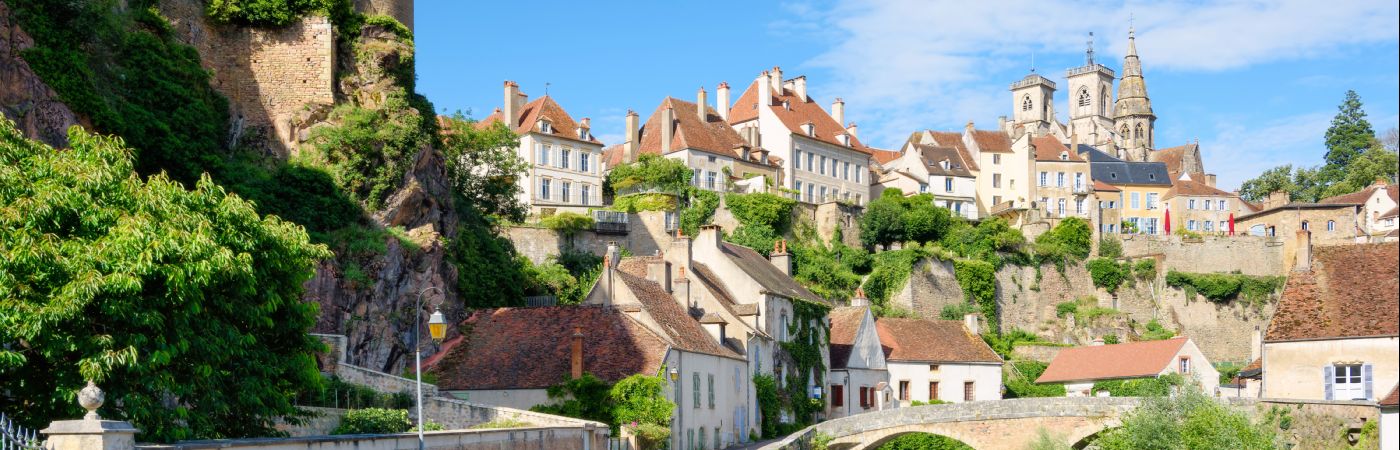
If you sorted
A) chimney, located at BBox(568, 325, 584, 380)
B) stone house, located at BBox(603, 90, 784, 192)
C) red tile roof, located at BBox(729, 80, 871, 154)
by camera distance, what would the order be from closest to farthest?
chimney, located at BBox(568, 325, 584, 380), stone house, located at BBox(603, 90, 784, 192), red tile roof, located at BBox(729, 80, 871, 154)

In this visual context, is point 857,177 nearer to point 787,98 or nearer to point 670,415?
point 787,98

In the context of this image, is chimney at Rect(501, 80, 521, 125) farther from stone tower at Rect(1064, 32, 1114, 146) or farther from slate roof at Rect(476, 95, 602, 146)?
stone tower at Rect(1064, 32, 1114, 146)

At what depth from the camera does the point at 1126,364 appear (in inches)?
2333

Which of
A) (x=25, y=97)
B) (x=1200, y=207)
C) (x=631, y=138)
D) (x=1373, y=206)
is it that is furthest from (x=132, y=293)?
(x=1200, y=207)

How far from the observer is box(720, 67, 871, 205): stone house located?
78688mm

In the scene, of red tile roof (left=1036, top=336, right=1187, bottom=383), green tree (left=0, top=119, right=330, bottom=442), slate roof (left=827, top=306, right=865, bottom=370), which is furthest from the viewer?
red tile roof (left=1036, top=336, right=1187, bottom=383)

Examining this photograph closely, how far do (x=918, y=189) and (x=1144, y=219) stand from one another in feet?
58.0

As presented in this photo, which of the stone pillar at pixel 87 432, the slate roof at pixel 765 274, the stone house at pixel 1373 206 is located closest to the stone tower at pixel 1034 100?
the stone house at pixel 1373 206

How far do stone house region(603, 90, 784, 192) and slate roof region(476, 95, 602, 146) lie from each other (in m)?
4.74

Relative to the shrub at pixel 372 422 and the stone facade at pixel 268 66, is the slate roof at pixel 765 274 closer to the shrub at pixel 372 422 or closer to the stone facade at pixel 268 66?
the stone facade at pixel 268 66

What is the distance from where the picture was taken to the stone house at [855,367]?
5294 centimetres

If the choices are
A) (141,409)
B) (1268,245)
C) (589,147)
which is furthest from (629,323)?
(1268,245)

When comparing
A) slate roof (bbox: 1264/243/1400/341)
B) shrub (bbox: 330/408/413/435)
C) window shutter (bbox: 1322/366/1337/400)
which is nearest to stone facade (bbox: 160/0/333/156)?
shrub (bbox: 330/408/413/435)

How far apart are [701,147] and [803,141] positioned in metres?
8.71
